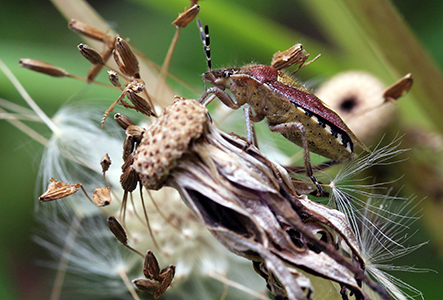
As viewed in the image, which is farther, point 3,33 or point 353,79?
point 3,33

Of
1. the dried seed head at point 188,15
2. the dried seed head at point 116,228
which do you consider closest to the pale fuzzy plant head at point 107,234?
the dried seed head at point 116,228

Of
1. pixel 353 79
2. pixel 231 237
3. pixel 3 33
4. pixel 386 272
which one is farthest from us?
pixel 3 33

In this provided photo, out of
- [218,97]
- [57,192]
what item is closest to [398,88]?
[218,97]

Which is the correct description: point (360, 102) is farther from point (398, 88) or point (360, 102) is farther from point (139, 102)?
point (139, 102)

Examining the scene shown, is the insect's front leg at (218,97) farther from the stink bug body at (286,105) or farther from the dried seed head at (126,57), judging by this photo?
the dried seed head at (126,57)

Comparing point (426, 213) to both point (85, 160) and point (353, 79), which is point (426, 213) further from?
point (85, 160)

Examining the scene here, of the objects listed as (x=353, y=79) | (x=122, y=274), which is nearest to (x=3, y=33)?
(x=122, y=274)

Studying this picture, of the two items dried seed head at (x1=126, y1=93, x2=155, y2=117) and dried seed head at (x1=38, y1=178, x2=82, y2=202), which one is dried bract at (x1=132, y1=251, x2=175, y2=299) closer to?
dried seed head at (x1=38, y1=178, x2=82, y2=202)
